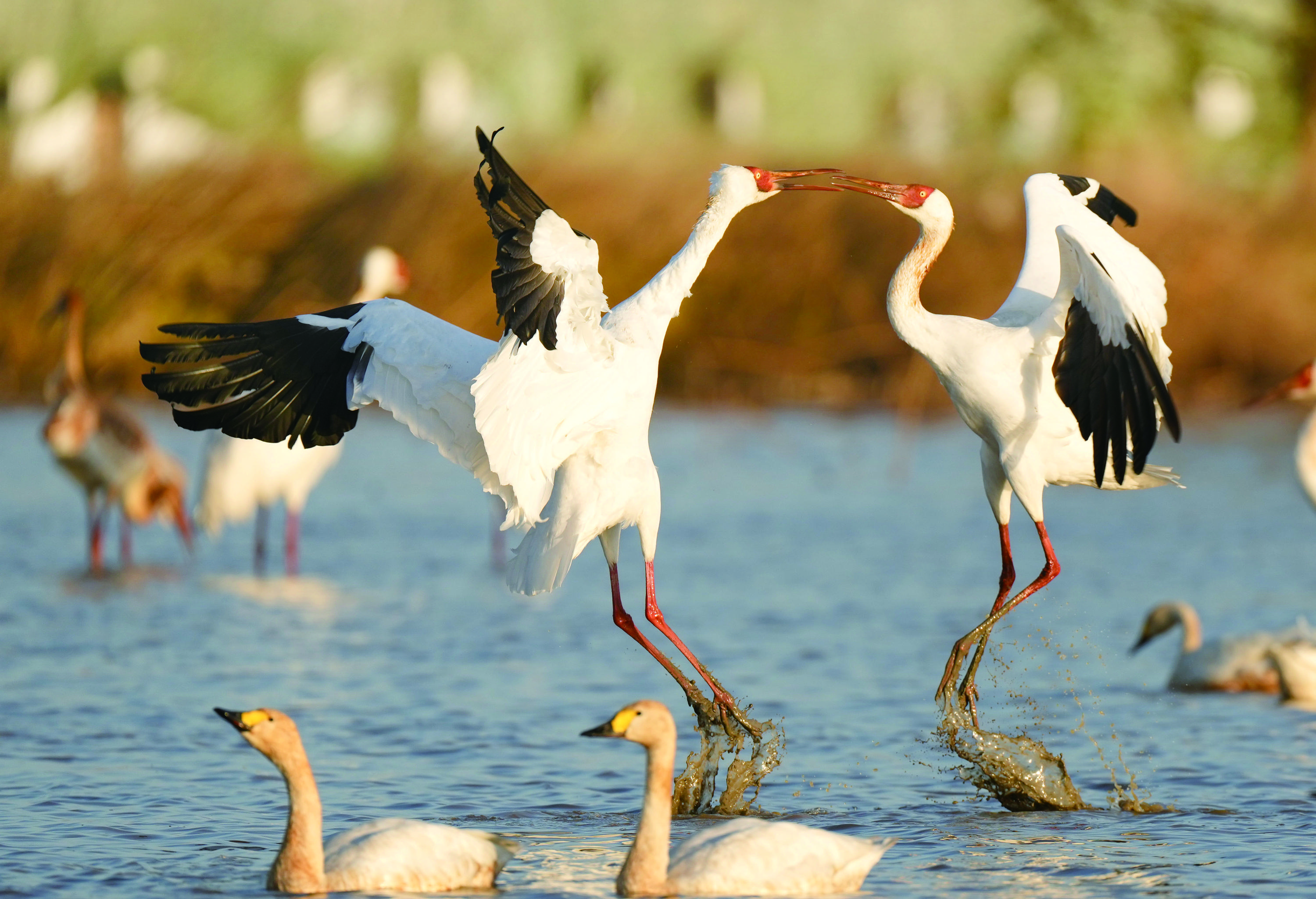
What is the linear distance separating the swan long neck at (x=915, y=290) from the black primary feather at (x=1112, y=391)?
2.13 feet

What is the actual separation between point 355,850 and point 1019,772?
258cm

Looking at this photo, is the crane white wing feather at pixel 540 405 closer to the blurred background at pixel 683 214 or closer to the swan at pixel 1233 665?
the swan at pixel 1233 665

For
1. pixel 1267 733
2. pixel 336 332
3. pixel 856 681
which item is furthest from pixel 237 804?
pixel 1267 733

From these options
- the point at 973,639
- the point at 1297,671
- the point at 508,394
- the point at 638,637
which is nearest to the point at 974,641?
the point at 973,639

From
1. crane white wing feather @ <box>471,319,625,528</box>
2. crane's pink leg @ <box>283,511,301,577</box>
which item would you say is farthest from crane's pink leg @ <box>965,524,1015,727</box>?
crane's pink leg @ <box>283,511,301,577</box>

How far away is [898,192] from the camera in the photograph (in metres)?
7.16

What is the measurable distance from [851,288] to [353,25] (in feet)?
70.5

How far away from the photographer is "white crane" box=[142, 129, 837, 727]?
6379 mm

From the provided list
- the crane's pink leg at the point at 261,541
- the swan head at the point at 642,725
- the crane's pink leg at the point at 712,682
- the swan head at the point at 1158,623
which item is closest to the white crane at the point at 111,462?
the crane's pink leg at the point at 261,541

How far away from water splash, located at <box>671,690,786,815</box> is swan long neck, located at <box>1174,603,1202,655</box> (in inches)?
120

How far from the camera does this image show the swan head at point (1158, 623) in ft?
30.9

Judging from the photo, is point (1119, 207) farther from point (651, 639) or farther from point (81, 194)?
point (81, 194)

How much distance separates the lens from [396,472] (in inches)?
646

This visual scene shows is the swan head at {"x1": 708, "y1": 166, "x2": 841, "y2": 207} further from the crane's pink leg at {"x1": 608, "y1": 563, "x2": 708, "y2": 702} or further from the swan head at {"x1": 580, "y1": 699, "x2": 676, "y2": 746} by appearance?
the swan head at {"x1": 580, "y1": 699, "x2": 676, "y2": 746}
